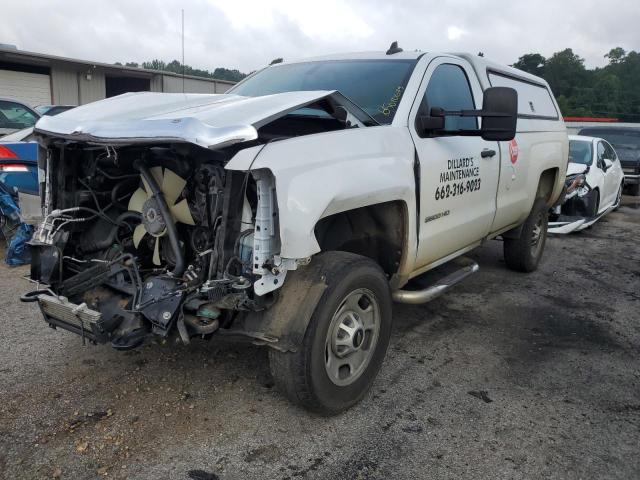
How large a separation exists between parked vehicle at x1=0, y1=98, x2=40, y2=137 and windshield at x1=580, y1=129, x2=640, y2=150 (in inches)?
488

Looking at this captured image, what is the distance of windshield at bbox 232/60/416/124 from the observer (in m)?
3.79

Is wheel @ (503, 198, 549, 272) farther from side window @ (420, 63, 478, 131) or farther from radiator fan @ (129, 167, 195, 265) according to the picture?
radiator fan @ (129, 167, 195, 265)

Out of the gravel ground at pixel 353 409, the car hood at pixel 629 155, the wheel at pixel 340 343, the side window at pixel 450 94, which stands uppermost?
the side window at pixel 450 94

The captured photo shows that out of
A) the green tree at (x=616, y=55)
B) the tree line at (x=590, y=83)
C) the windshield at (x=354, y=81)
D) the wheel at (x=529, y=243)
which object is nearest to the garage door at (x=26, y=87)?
the windshield at (x=354, y=81)

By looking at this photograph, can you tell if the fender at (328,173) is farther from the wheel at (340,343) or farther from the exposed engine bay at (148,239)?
the wheel at (340,343)

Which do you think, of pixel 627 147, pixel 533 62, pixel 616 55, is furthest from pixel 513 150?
pixel 616 55

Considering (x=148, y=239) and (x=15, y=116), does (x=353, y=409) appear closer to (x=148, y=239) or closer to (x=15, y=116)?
(x=148, y=239)

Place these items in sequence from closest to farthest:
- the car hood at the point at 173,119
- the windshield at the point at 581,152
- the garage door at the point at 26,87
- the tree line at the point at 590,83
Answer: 1. the car hood at the point at 173,119
2. the windshield at the point at 581,152
3. the garage door at the point at 26,87
4. the tree line at the point at 590,83

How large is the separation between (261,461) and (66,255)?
6.05 feet

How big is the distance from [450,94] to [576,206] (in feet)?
18.6

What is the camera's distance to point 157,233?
10.4 feet

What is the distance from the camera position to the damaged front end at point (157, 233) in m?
2.78

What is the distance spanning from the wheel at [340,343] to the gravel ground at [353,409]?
0.63 ft

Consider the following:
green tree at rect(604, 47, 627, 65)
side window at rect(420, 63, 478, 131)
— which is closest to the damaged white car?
side window at rect(420, 63, 478, 131)
